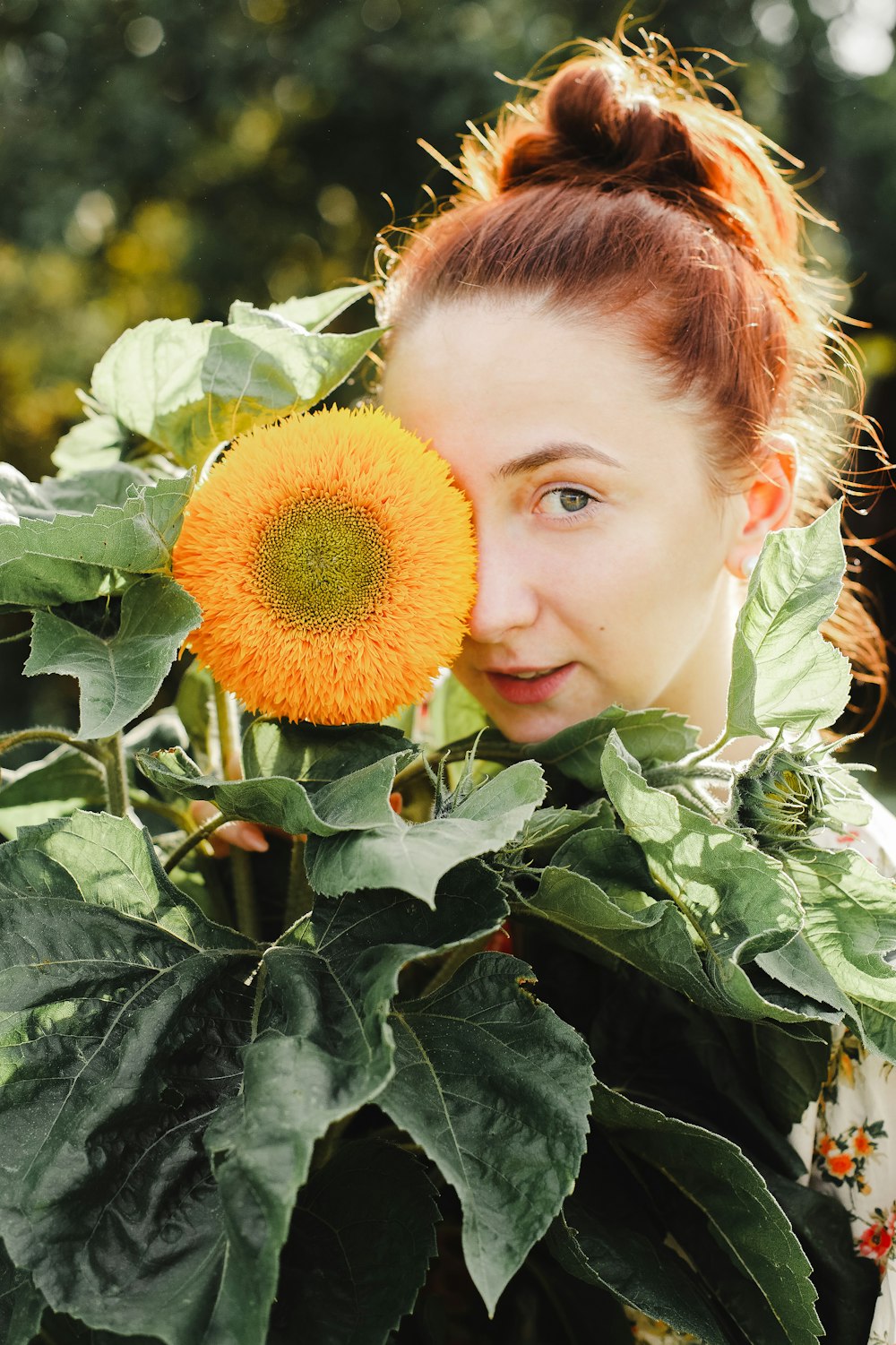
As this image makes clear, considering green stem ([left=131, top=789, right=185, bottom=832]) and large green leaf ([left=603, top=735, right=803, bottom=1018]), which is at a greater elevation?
large green leaf ([left=603, top=735, right=803, bottom=1018])

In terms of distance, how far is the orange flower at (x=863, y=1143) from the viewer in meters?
0.90

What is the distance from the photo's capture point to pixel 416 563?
2.42 ft

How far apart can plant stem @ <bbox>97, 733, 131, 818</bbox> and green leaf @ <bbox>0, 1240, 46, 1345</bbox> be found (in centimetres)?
30

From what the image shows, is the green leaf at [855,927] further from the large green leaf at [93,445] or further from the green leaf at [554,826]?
the large green leaf at [93,445]

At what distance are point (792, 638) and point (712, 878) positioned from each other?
0.52 ft

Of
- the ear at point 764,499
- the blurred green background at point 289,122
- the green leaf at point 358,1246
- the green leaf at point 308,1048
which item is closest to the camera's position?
the green leaf at point 308,1048

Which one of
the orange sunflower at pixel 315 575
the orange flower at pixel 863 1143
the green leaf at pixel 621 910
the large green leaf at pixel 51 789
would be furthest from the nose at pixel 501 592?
the orange flower at pixel 863 1143

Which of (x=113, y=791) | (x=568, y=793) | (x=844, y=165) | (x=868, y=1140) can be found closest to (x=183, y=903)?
(x=113, y=791)

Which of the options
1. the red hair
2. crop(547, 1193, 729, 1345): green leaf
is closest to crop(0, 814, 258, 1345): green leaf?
crop(547, 1193, 729, 1345): green leaf

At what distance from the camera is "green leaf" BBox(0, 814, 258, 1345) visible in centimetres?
56

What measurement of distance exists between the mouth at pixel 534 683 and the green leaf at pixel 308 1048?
13.9 inches

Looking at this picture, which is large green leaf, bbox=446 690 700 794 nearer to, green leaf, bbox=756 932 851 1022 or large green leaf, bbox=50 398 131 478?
green leaf, bbox=756 932 851 1022

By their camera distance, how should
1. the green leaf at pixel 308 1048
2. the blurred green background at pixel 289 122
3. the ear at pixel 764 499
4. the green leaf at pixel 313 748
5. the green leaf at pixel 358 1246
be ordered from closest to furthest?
the green leaf at pixel 308 1048 < the green leaf at pixel 358 1246 < the green leaf at pixel 313 748 < the ear at pixel 764 499 < the blurred green background at pixel 289 122

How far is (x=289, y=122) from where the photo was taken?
5.13 meters
